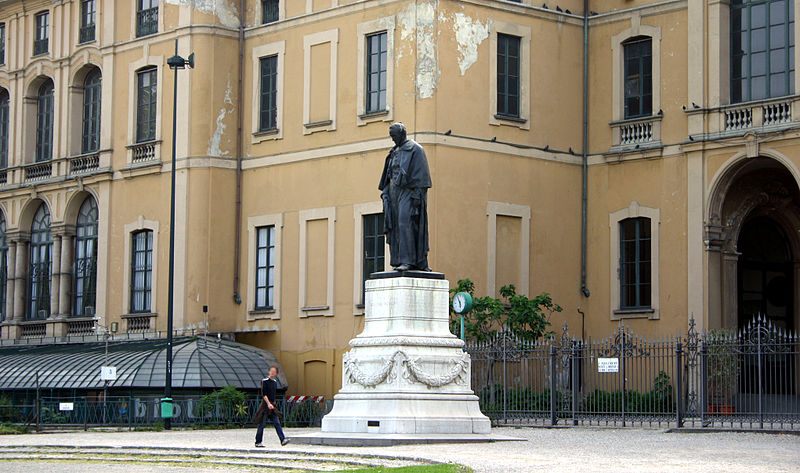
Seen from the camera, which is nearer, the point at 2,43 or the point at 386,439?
the point at 386,439

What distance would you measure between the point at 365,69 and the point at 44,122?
1501 cm

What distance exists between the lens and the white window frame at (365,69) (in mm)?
42719

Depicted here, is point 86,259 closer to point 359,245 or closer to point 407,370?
point 359,245

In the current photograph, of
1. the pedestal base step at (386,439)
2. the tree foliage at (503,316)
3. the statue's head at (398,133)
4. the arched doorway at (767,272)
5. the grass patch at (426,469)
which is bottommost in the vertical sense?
the grass patch at (426,469)

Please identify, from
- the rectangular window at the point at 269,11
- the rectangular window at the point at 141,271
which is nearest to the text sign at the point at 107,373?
the rectangular window at the point at 141,271

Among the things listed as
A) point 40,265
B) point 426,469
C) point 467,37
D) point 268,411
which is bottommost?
point 426,469

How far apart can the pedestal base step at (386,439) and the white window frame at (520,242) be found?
45.8 feet

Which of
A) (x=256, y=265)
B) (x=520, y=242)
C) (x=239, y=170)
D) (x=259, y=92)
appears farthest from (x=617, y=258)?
(x=259, y=92)

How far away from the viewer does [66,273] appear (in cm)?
5138

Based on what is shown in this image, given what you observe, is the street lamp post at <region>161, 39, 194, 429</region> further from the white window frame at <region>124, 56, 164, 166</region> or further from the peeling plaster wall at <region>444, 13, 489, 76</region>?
the peeling plaster wall at <region>444, 13, 489, 76</region>

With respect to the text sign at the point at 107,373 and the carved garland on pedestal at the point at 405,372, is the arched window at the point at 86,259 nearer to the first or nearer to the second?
the text sign at the point at 107,373

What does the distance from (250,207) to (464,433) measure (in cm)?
2021

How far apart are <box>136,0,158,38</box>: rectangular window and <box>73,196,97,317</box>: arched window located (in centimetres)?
591

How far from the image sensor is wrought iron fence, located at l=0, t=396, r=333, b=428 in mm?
40469
